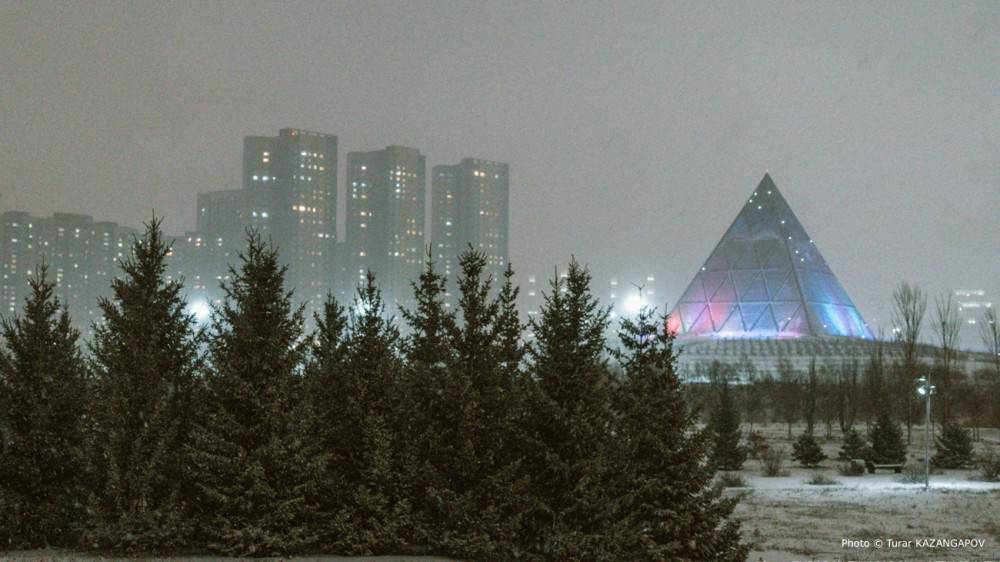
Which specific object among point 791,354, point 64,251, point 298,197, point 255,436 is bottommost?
point 255,436

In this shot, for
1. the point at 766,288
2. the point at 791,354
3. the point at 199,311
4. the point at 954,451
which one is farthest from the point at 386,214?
the point at 199,311

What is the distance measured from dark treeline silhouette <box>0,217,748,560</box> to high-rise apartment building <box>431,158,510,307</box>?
139m

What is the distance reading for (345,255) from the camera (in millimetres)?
140750

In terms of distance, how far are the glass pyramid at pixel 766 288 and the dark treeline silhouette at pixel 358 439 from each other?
63273 millimetres

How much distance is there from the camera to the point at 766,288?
257 feet

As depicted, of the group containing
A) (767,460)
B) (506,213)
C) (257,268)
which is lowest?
(767,460)

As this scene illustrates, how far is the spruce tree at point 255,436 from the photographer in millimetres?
13258

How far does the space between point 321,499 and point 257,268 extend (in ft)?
12.4

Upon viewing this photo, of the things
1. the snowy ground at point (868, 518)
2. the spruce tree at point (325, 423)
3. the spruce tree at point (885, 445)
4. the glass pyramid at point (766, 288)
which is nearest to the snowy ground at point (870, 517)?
the snowy ground at point (868, 518)

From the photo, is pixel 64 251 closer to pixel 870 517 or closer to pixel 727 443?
pixel 727 443

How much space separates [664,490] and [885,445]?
62.4 feet

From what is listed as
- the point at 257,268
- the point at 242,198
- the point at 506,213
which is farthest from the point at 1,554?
the point at 506,213

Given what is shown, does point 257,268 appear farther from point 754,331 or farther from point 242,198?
point 242,198

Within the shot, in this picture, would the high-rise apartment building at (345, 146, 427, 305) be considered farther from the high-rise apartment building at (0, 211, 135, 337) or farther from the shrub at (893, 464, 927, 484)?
the shrub at (893, 464, 927, 484)
